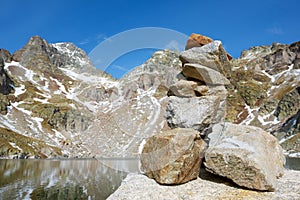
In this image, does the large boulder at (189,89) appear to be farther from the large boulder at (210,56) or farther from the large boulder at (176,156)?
the large boulder at (176,156)

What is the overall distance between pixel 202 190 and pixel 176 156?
2544 millimetres

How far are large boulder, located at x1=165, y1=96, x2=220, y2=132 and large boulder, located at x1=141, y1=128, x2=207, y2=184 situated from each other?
3.63ft

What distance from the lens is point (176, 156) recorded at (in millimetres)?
15836

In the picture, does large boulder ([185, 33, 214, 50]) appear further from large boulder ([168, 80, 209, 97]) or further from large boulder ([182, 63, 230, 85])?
large boulder ([168, 80, 209, 97])

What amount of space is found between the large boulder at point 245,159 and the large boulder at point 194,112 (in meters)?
1.71

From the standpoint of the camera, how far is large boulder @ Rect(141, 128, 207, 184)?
15.9m

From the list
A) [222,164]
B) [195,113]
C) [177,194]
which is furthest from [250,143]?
[177,194]

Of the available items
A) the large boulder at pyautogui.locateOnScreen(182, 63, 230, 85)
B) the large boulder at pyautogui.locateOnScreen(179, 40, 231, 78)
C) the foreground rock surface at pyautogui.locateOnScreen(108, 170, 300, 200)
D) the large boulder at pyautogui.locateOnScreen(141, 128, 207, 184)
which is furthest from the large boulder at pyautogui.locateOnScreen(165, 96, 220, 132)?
the foreground rock surface at pyautogui.locateOnScreen(108, 170, 300, 200)

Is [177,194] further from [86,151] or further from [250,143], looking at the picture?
[86,151]

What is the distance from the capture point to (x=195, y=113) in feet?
59.7

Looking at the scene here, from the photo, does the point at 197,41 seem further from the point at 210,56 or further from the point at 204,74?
the point at 204,74

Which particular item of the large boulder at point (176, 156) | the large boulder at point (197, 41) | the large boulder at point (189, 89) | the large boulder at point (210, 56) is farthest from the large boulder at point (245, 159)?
the large boulder at point (197, 41)

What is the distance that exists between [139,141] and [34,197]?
432ft

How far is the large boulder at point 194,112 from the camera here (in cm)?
1802
